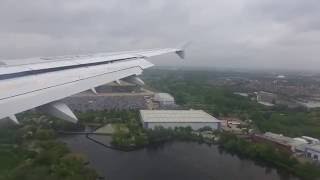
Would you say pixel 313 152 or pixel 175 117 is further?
pixel 175 117

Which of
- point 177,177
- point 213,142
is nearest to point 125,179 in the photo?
point 177,177

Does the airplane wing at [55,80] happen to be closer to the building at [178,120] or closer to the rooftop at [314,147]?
the rooftop at [314,147]

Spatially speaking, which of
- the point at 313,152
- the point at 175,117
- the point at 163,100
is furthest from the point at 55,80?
the point at 163,100

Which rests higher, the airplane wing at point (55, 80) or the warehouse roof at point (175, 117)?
the airplane wing at point (55, 80)

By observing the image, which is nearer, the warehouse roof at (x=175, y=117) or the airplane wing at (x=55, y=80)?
the airplane wing at (x=55, y=80)

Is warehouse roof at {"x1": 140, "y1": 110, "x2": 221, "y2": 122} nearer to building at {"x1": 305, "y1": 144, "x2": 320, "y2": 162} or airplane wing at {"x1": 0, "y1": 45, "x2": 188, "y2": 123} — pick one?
building at {"x1": 305, "y1": 144, "x2": 320, "y2": 162}

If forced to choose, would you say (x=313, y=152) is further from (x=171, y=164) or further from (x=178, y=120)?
(x=178, y=120)

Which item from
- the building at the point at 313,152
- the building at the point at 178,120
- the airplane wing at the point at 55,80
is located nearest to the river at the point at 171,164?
the building at the point at 313,152

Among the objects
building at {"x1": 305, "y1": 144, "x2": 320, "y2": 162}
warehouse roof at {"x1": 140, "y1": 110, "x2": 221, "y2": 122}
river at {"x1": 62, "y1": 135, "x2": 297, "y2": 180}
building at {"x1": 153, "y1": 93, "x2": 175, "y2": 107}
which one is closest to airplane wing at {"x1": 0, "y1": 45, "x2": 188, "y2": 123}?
river at {"x1": 62, "y1": 135, "x2": 297, "y2": 180}
